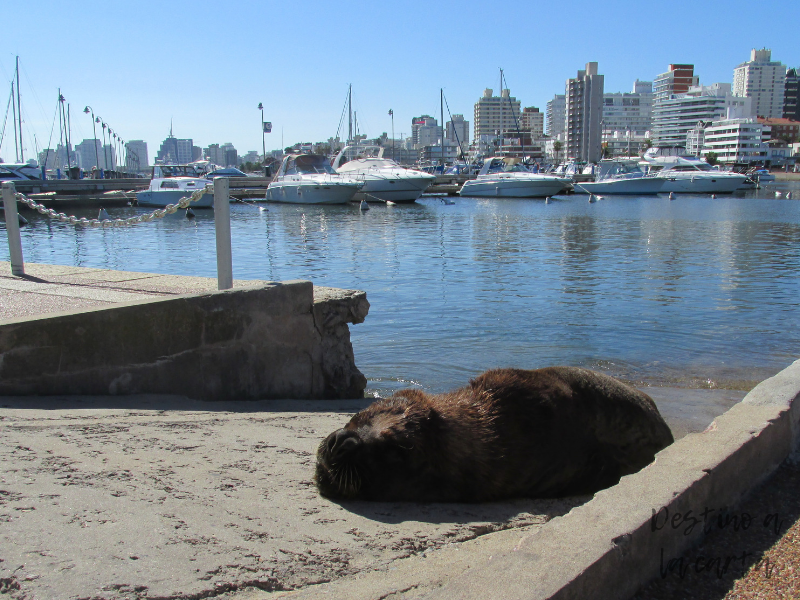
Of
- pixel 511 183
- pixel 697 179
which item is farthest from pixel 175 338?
pixel 697 179

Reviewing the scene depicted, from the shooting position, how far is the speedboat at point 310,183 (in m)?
50.3

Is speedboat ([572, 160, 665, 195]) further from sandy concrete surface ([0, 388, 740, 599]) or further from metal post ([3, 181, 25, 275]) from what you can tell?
sandy concrete surface ([0, 388, 740, 599])

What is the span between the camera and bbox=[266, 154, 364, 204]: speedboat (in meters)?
50.3

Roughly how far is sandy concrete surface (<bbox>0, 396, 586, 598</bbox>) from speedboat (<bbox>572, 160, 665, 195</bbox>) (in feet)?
214

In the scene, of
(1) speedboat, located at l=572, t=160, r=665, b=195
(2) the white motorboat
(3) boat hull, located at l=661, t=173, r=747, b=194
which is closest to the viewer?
(3) boat hull, located at l=661, t=173, r=747, b=194

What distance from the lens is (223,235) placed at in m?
6.09

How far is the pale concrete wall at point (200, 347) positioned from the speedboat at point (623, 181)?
6289 centimetres

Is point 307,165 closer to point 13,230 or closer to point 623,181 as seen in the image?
point 623,181

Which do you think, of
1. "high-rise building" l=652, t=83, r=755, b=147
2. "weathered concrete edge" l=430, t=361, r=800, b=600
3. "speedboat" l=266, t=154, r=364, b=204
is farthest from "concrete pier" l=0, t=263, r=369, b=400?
"high-rise building" l=652, t=83, r=755, b=147

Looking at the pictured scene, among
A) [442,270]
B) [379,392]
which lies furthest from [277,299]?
[442,270]

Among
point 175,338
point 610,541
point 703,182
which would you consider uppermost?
point 703,182

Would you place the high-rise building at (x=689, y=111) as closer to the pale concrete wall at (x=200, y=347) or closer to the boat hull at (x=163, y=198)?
the boat hull at (x=163, y=198)

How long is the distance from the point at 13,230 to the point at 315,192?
4384 centimetres

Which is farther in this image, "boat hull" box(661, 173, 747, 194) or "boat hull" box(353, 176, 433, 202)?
"boat hull" box(661, 173, 747, 194)
